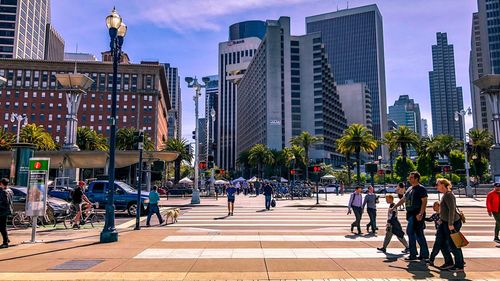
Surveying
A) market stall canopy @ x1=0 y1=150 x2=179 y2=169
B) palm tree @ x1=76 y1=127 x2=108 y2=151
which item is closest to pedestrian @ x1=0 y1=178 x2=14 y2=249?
market stall canopy @ x1=0 y1=150 x2=179 y2=169

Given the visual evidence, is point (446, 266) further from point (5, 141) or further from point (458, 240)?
point (5, 141)

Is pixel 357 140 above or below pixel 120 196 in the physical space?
above

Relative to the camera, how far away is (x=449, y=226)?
7539 mm

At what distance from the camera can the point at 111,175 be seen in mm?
11570

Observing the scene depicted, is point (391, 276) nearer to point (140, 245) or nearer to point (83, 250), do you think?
point (140, 245)

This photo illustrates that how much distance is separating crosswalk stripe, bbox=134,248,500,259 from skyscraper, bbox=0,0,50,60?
144m

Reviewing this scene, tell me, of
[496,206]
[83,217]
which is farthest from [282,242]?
[83,217]

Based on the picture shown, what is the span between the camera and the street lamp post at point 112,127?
36.8 feet

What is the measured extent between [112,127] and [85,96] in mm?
114238

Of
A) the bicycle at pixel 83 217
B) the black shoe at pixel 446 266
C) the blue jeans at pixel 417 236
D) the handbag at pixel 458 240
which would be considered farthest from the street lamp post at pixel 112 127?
the handbag at pixel 458 240

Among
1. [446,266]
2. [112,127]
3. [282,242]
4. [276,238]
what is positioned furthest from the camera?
[112,127]

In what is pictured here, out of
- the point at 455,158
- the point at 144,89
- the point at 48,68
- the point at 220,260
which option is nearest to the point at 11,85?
the point at 48,68

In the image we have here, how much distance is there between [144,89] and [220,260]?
11572cm

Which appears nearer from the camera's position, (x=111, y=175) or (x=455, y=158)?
(x=111, y=175)
